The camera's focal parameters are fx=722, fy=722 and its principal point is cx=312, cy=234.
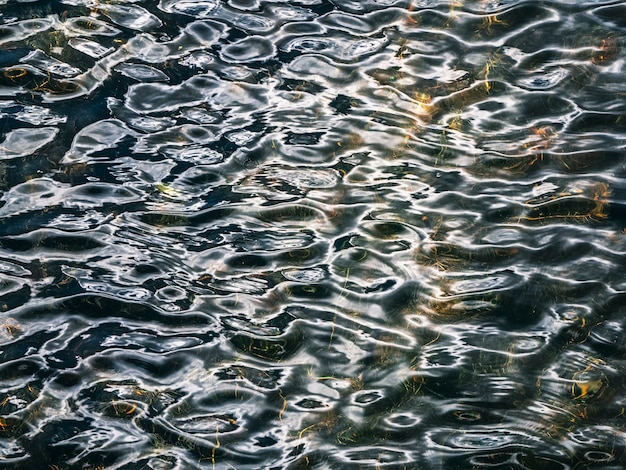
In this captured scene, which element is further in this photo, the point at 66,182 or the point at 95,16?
the point at 95,16

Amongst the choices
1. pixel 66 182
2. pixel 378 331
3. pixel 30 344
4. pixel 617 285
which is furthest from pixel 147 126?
pixel 617 285

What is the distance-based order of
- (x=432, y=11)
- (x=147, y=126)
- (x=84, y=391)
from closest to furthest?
(x=84, y=391) → (x=147, y=126) → (x=432, y=11)

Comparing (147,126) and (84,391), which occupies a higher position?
(147,126)

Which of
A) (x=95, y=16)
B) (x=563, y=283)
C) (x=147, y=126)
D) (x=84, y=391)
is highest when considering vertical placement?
(x=95, y=16)

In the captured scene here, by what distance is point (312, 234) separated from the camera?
3.85m

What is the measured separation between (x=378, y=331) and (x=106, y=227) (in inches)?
61.4

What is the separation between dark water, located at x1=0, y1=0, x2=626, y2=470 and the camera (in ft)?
10.3

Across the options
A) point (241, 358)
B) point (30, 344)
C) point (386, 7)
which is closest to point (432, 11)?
point (386, 7)

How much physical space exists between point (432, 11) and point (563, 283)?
219 centimetres

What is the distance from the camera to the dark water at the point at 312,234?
315 centimetres

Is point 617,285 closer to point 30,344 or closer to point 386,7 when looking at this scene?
point 386,7

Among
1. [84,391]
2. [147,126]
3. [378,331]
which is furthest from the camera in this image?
[147,126]

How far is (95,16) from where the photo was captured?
4949 mm

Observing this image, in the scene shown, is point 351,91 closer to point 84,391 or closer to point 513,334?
point 513,334
